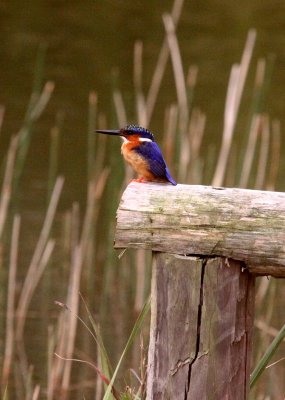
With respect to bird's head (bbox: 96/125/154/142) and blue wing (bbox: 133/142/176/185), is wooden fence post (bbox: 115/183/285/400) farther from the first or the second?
bird's head (bbox: 96/125/154/142)

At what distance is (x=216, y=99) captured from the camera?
11625mm

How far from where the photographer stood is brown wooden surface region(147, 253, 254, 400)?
249 cm

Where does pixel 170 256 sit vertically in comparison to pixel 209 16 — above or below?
below

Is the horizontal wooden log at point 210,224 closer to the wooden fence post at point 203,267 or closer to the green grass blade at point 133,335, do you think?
the wooden fence post at point 203,267

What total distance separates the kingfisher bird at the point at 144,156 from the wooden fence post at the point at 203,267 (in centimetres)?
20

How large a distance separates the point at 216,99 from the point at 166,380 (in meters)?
9.20

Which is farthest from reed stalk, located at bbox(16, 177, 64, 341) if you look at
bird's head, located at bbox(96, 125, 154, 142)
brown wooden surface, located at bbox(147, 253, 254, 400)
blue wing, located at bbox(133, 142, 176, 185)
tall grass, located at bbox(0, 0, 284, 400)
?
brown wooden surface, located at bbox(147, 253, 254, 400)

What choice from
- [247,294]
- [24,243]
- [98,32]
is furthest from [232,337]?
[98,32]

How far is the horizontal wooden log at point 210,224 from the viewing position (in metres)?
2.46

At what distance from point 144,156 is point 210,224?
44 centimetres

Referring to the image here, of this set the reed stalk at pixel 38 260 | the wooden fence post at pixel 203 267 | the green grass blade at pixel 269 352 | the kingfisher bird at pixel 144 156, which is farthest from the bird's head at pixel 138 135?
the reed stalk at pixel 38 260

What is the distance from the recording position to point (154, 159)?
9.32 feet

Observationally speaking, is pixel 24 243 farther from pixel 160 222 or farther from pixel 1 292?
pixel 160 222

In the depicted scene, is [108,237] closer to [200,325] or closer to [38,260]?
[38,260]
